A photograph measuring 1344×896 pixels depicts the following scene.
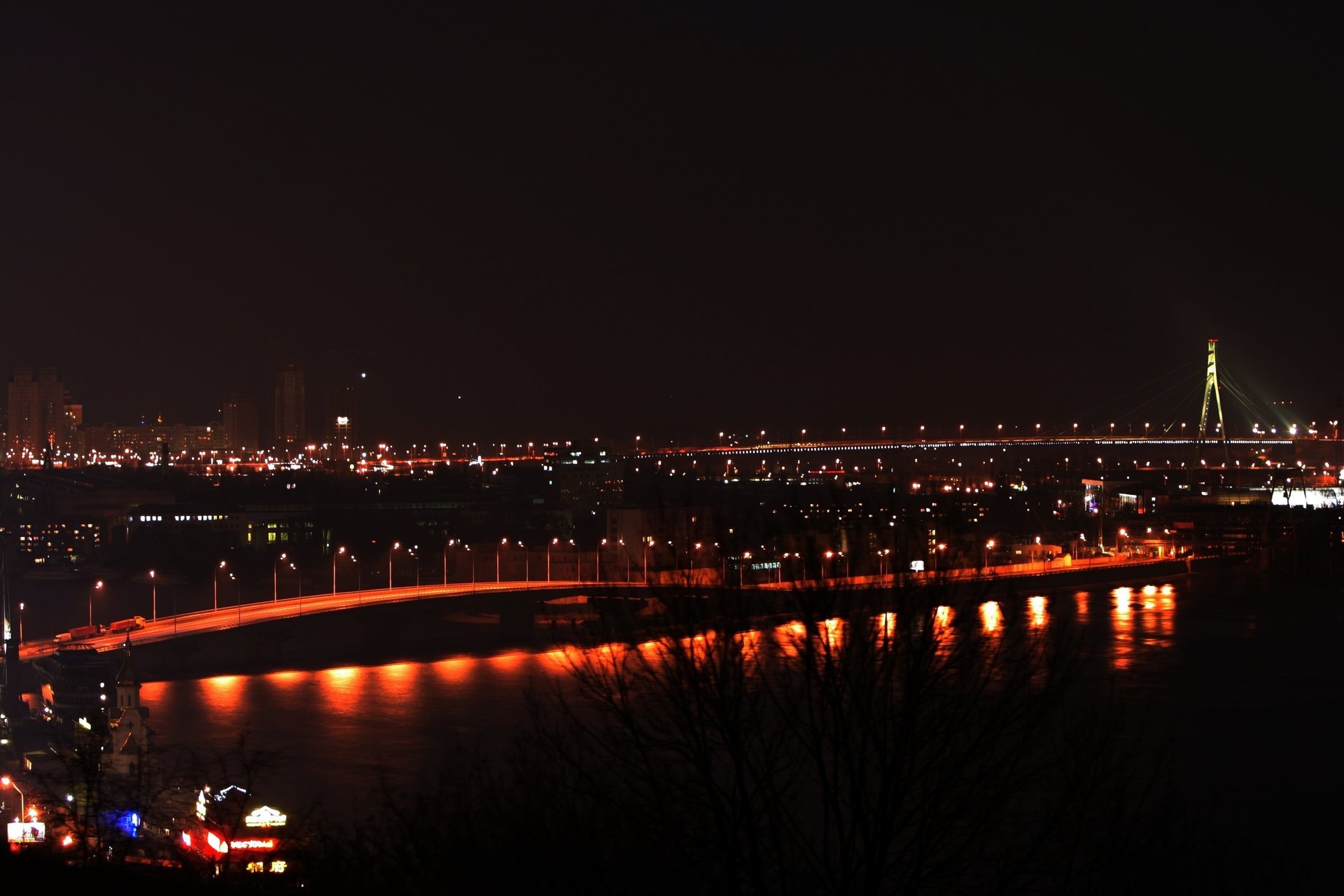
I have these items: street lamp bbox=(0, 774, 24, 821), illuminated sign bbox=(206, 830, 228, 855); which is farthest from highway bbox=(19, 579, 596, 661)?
illuminated sign bbox=(206, 830, 228, 855)

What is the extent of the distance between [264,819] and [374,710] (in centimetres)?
328

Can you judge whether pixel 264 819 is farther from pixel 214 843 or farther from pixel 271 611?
pixel 271 611

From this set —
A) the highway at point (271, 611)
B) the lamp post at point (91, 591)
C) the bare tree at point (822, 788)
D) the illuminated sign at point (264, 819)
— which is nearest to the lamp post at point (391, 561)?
the highway at point (271, 611)

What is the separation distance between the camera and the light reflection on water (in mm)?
4617

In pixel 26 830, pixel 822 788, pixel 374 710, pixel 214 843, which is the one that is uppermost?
pixel 822 788

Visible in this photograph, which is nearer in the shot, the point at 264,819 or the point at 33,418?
the point at 264,819

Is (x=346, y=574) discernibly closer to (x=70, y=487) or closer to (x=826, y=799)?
(x=70, y=487)

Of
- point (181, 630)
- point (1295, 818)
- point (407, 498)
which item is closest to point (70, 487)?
point (407, 498)

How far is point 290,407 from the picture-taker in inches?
947

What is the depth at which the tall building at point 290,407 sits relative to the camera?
22.7 meters

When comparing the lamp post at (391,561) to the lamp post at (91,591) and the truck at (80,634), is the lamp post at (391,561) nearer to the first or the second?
the lamp post at (91,591)

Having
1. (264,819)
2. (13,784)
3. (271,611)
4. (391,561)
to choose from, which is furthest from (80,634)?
(264,819)

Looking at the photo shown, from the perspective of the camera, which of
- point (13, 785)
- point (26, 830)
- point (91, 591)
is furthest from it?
point (91, 591)

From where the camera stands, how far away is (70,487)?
17.7 metres
